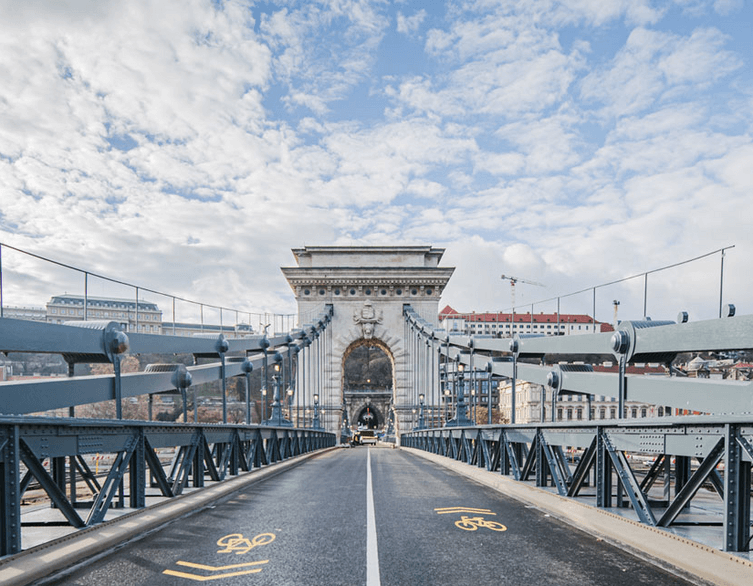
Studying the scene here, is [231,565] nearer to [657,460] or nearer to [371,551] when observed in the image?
[371,551]

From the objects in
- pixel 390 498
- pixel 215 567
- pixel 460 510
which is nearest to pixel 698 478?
pixel 460 510

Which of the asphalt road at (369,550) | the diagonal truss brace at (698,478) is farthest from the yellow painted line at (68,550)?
the diagonal truss brace at (698,478)

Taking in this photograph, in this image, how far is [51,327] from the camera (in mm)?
7762

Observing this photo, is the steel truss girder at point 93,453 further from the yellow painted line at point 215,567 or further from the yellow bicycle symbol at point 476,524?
the yellow bicycle symbol at point 476,524

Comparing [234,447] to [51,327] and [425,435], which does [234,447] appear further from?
[425,435]

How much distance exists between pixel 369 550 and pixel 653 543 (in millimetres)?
3152

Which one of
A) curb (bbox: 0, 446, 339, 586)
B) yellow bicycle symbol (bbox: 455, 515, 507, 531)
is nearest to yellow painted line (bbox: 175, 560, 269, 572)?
curb (bbox: 0, 446, 339, 586)

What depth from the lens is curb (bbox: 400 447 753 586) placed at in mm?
5426

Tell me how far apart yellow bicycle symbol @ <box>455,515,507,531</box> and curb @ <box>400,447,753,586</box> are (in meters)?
1.07

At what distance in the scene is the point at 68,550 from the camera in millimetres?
6141

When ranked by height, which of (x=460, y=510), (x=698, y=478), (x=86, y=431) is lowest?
(x=460, y=510)

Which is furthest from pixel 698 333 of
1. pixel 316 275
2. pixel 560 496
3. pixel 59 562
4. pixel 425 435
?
pixel 316 275

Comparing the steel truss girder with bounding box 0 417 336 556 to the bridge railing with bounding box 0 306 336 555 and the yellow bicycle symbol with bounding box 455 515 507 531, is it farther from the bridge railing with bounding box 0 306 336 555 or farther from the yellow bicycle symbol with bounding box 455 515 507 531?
the yellow bicycle symbol with bounding box 455 515 507 531

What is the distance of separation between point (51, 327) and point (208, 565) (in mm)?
3892
